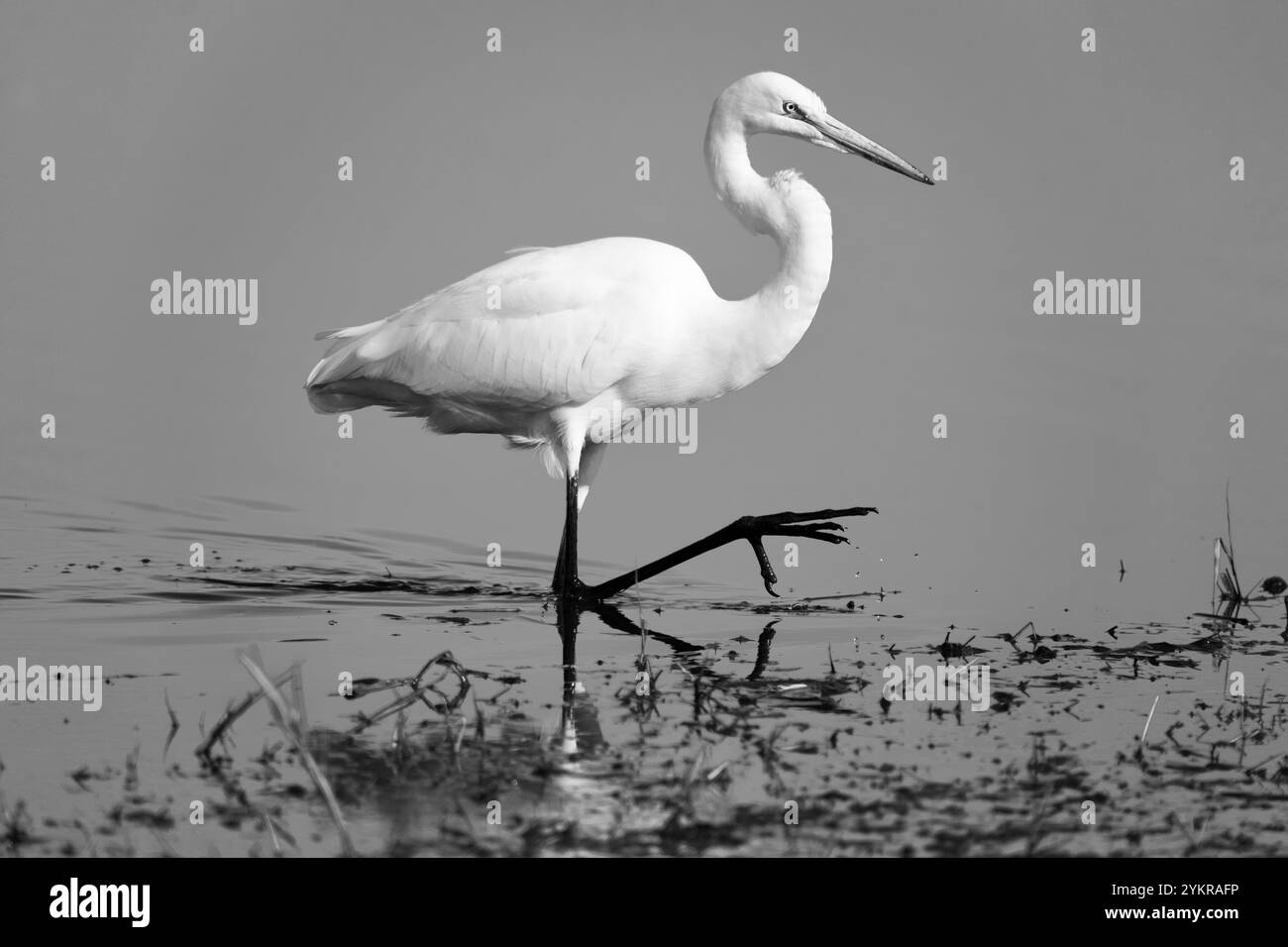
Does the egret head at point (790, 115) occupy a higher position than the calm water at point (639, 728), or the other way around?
the egret head at point (790, 115)

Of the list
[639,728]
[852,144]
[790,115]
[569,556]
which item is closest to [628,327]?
[569,556]

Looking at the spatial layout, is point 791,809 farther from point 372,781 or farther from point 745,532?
point 745,532

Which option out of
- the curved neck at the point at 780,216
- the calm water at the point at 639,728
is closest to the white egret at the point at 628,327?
the curved neck at the point at 780,216

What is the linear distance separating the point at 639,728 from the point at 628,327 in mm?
3183

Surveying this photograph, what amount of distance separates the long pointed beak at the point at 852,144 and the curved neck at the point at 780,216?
1.18 ft

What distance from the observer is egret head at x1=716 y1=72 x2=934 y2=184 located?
882 cm

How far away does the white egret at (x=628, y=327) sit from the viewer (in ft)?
28.3

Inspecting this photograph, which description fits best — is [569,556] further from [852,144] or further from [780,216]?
[852,144]

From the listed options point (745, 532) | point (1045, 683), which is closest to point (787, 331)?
point (745, 532)

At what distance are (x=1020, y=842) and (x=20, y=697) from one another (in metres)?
3.93

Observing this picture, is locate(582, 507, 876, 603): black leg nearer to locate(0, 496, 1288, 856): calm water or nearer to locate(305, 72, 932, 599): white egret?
locate(305, 72, 932, 599): white egret

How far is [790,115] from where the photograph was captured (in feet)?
29.2

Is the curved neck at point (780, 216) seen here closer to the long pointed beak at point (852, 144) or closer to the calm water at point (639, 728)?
the long pointed beak at point (852, 144)

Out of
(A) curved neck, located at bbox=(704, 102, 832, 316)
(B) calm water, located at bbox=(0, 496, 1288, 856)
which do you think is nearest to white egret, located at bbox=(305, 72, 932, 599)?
(A) curved neck, located at bbox=(704, 102, 832, 316)
